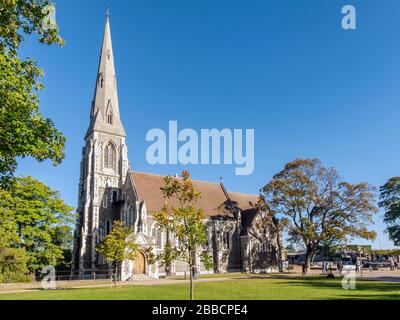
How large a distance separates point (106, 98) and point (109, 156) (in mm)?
9692

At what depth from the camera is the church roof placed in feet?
153

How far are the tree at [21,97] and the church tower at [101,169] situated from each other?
117 ft

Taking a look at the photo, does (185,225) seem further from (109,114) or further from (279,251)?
(109,114)

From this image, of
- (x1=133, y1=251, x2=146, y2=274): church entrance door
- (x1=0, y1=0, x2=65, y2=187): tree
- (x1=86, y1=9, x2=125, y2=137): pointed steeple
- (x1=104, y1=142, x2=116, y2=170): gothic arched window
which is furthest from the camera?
(x1=86, y1=9, x2=125, y2=137): pointed steeple

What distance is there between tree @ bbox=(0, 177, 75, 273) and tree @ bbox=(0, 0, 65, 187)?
2613 centimetres

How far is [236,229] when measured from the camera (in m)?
52.5

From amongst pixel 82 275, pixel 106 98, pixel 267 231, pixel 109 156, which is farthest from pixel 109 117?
pixel 267 231

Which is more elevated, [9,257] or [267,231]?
[267,231]


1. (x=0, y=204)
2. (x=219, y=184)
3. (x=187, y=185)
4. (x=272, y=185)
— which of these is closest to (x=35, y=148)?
(x=187, y=185)

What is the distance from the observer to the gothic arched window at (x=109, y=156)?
52219 mm

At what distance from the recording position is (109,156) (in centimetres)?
5281

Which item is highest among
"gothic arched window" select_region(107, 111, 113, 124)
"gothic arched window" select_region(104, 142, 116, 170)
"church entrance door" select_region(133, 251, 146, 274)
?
"gothic arched window" select_region(107, 111, 113, 124)

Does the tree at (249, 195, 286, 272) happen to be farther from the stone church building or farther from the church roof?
the church roof

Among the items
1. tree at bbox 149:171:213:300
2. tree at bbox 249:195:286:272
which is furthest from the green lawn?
tree at bbox 249:195:286:272
